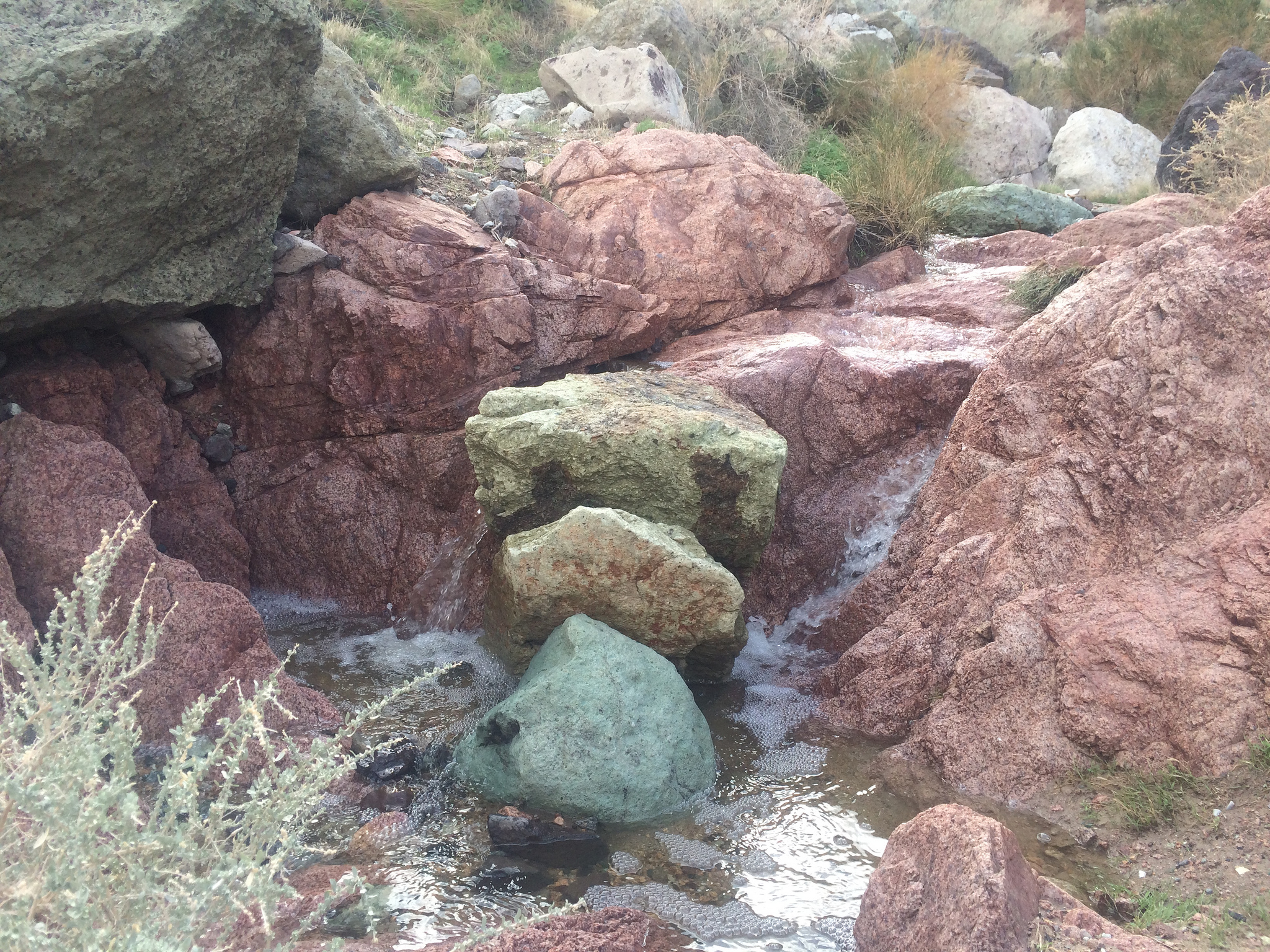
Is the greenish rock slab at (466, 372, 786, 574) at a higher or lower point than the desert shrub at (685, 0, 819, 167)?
lower

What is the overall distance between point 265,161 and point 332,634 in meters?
2.29

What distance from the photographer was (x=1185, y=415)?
3785 millimetres

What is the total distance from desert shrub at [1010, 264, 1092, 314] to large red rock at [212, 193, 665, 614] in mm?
2995

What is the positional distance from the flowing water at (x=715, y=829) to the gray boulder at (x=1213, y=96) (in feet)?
21.1

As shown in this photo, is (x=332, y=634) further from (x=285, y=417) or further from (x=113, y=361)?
(x=113, y=361)

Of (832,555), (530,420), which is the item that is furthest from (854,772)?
(530,420)

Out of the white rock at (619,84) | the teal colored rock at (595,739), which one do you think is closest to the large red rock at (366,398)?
the teal colored rock at (595,739)

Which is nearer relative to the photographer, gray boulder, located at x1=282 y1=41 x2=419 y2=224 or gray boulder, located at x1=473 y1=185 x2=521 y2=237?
gray boulder, located at x1=282 y1=41 x2=419 y2=224

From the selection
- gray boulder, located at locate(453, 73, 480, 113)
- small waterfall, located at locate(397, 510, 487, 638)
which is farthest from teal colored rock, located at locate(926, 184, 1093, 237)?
small waterfall, located at locate(397, 510, 487, 638)

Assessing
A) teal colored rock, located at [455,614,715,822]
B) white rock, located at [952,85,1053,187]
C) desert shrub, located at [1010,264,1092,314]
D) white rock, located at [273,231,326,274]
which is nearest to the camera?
teal colored rock, located at [455,614,715,822]

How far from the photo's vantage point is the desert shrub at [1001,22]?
16.9 metres

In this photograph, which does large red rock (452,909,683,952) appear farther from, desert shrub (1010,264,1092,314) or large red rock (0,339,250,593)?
desert shrub (1010,264,1092,314)

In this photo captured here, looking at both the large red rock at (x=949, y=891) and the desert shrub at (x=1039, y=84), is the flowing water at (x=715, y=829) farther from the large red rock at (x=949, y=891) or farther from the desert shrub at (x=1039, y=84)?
the desert shrub at (x=1039, y=84)

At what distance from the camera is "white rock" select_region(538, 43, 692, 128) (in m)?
8.79
